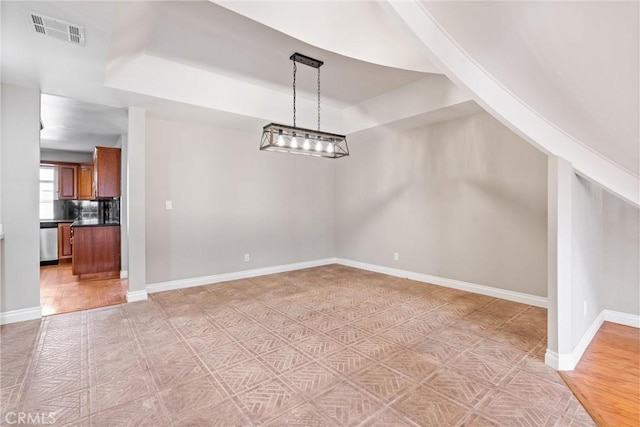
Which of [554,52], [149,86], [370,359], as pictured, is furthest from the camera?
[149,86]

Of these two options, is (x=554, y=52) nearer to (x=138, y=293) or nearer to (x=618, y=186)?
(x=618, y=186)

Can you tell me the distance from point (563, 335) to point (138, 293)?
4811mm

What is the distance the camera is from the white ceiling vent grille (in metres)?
2.22

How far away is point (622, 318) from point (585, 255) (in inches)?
56.5

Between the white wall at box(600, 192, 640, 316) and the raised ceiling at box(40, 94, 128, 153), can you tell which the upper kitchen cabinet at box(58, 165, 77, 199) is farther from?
the white wall at box(600, 192, 640, 316)

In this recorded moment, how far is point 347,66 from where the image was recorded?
391 cm

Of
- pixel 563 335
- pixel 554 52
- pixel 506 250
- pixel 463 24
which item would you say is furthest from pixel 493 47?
pixel 506 250

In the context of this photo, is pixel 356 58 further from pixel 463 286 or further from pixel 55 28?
pixel 463 286

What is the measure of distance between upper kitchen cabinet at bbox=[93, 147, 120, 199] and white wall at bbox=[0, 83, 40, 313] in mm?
1915

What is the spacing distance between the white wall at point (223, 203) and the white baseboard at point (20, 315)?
4.11 feet

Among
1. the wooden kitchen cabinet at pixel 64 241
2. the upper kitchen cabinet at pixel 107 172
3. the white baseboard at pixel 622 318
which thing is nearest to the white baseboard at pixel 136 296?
the upper kitchen cabinet at pixel 107 172

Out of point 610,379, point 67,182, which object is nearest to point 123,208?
point 67,182

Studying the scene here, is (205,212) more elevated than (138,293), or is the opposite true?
(205,212)

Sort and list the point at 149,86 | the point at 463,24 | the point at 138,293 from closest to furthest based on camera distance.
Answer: the point at 463,24 < the point at 149,86 < the point at 138,293
